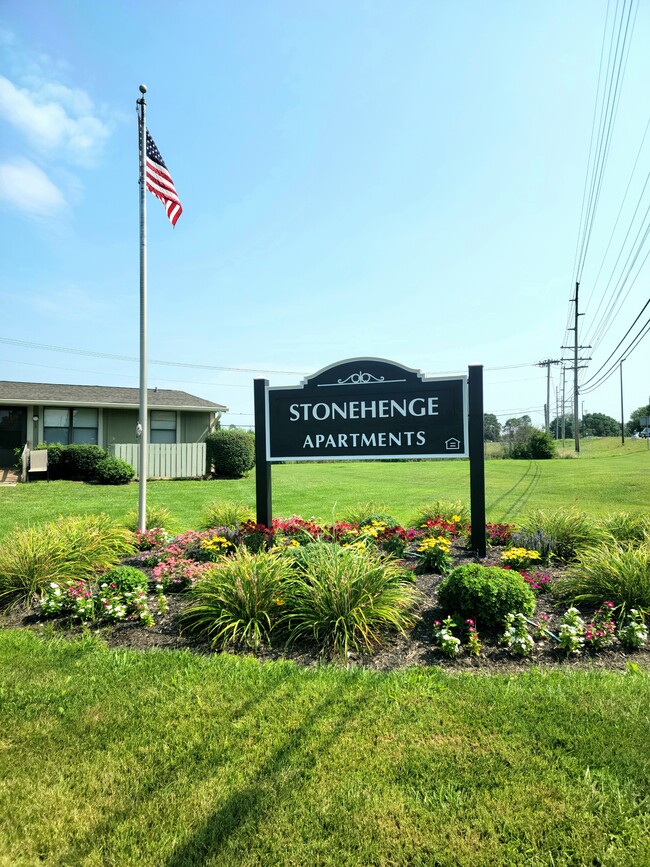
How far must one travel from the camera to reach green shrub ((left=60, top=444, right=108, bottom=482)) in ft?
54.2

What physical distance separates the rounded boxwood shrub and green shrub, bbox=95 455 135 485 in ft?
45.7

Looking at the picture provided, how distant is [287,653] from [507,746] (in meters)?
1.72

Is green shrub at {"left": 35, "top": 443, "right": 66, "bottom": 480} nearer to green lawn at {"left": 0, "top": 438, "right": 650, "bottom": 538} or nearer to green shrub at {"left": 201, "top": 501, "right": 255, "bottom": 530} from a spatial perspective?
green lawn at {"left": 0, "top": 438, "right": 650, "bottom": 538}

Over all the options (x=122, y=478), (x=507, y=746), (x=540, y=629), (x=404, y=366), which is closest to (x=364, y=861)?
(x=507, y=746)

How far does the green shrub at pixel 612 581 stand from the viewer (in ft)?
14.3

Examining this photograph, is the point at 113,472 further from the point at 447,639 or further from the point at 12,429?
the point at 447,639

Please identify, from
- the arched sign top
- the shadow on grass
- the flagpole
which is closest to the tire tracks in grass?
the arched sign top

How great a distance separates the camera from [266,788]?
7.51 feet

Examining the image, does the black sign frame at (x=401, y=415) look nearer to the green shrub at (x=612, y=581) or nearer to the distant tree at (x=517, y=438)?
the green shrub at (x=612, y=581)

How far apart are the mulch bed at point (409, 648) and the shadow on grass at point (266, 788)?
76 centimetres

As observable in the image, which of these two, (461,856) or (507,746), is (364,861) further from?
(507,746)

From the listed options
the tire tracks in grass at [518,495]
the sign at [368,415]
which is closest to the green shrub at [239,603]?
the sign at [368,415]

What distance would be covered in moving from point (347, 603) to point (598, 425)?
13030 cm

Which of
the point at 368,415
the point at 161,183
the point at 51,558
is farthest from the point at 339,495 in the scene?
the point at 51,558
